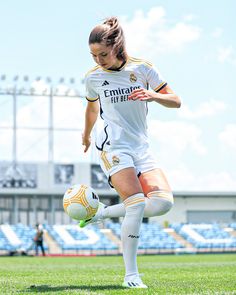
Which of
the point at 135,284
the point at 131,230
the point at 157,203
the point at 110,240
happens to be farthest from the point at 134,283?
the point at 110,240

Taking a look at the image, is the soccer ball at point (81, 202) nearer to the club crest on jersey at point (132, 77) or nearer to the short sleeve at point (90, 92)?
the short sleeve at point (90, 92)

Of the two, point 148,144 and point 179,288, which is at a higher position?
point 148,144

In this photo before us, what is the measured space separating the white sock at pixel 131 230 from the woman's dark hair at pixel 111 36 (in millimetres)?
1371

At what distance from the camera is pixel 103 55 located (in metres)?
6.34

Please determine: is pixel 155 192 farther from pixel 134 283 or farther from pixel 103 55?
pixel 103 55

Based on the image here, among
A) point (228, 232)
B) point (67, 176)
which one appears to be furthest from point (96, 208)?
point (67, 176)

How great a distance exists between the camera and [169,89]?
6645mm

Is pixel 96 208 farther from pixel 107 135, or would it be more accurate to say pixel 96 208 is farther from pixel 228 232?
pixel 228 232

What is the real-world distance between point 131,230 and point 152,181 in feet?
1.77

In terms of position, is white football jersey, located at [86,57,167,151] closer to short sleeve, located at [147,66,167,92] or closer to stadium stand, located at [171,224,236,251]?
short sleeve, located at [147,66,167,92]

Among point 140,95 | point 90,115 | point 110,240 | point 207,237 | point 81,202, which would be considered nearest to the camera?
point 140,95

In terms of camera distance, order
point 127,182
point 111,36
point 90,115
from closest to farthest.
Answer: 1. point 111,36
2. point 127,182
3. point 90,115

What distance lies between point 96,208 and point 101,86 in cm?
128

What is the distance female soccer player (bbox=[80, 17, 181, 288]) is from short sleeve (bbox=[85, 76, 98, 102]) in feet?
Answer: 0.03
